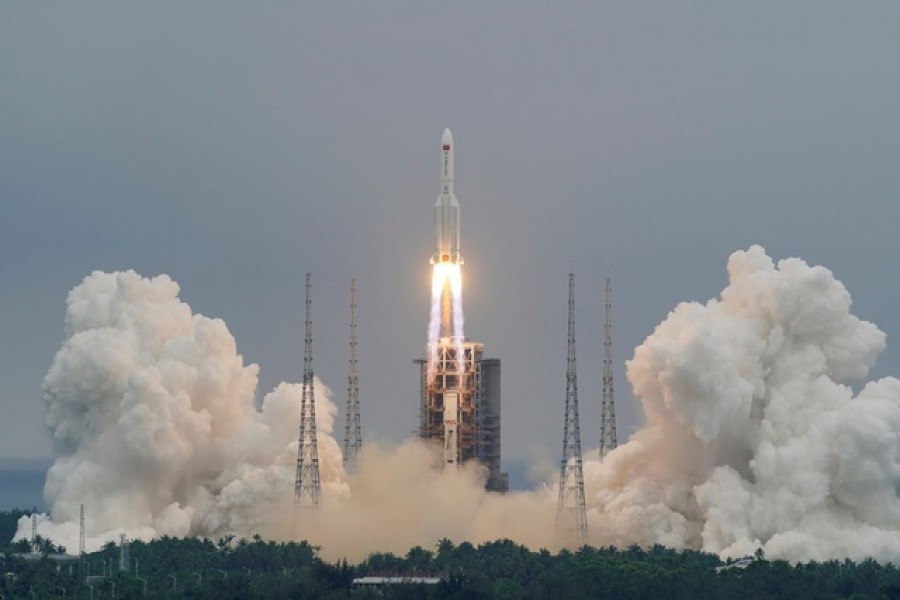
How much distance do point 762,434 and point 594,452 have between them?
1181 centimetres

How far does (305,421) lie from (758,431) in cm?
1906

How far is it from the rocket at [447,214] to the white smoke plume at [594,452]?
26.9ft

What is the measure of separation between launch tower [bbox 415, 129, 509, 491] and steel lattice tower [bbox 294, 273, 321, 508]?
16.8 feet

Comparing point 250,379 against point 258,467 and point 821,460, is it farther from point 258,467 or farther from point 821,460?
point 821,460

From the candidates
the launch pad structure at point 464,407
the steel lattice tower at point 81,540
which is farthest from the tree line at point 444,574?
the launch pad structure at point 464,407

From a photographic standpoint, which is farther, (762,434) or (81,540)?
(81,540)

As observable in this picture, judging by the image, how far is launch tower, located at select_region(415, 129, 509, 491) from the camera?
403 ft

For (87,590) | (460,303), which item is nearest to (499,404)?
(460,303)

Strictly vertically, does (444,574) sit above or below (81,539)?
below

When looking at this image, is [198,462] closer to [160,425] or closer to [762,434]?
[160,425]

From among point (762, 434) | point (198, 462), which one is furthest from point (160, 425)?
point (762, 434)

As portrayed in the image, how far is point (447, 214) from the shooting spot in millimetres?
122438

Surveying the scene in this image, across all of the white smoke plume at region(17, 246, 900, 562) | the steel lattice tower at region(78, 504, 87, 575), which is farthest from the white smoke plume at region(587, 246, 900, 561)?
the steel lattice tower at region(78, 504, 87, 575)

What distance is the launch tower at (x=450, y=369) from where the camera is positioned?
12288cm
